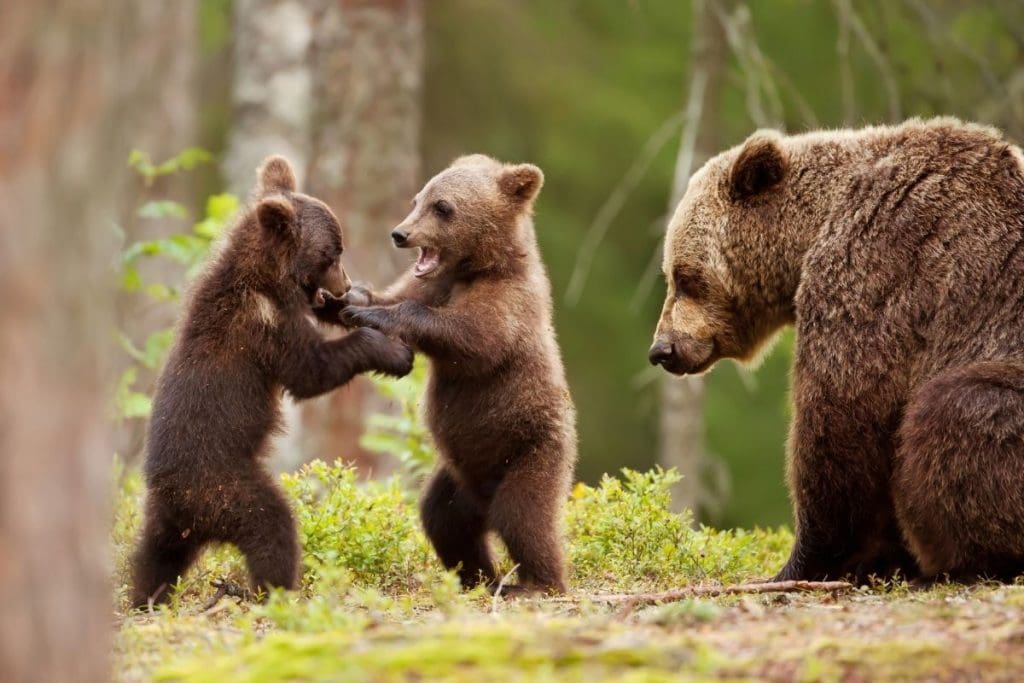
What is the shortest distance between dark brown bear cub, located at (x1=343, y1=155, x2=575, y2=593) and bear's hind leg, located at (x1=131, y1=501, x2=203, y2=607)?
151 cm

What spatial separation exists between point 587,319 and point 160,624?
15486 millimetres

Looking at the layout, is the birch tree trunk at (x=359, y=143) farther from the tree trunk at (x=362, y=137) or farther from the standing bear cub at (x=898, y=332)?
the standing bear cub at (x=898, y=332)

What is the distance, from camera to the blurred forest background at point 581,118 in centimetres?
1387

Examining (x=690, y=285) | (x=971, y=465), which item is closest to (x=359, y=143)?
(x=690, y=285)

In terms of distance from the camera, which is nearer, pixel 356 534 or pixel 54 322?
pixel 54 322

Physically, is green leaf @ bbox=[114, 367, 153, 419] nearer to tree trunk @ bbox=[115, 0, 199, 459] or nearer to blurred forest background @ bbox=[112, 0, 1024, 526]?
blurred forest background @ bbox=[112, 0, 1024, 526]

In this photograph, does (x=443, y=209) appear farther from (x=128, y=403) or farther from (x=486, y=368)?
(x=128, y=403)

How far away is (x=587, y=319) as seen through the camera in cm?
2050

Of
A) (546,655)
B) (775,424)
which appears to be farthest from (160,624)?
(775,424)

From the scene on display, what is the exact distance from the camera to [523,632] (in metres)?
4.32

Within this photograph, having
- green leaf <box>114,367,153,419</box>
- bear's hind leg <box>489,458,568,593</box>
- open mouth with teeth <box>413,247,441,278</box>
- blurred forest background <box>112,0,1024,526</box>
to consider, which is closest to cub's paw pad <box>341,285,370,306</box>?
open mouth with teeth <box>413,247,441,278</box>

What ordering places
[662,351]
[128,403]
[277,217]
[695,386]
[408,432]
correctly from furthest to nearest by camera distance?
[695,386] → [408,432] → [128,403] → [662,351] → [277,217]

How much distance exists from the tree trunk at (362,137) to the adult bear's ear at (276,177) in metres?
5.92

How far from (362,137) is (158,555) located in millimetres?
8011
